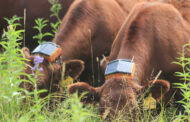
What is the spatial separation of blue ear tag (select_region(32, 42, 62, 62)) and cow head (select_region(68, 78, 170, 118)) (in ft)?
3.24

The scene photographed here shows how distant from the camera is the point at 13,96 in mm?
3869

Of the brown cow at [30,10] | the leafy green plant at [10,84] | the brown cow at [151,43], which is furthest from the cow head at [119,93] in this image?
the brown cow at [30,10]

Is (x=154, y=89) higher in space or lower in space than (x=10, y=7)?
lower

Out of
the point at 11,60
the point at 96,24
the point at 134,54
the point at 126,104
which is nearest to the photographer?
the point at 11,60

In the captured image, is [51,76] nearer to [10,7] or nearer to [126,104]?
[126,104]

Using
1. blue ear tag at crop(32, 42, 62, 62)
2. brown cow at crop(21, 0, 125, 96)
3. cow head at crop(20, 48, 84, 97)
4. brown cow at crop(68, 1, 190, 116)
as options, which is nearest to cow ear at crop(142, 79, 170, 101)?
brown cow at crop(68, 1, 190, 116)

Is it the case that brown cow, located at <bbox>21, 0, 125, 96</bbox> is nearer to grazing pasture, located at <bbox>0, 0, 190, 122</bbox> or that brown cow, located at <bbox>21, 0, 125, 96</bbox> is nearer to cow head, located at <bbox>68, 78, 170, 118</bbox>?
grazing pasture, located at <bbox>0, 0, 190, 122</bbox>

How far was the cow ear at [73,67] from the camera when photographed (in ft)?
17.5

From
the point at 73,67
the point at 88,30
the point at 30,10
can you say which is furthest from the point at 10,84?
the point at 30,10

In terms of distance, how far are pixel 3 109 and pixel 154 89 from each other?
5.33 ft

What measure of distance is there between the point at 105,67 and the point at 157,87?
134 centimetres

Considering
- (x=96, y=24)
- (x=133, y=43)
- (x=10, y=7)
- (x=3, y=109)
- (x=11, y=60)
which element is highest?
(x=10, y=7)

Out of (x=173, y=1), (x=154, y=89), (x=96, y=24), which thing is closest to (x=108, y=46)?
(x=96, y=24)

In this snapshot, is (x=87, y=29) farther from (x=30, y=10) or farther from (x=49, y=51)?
(x=30, y=10)
